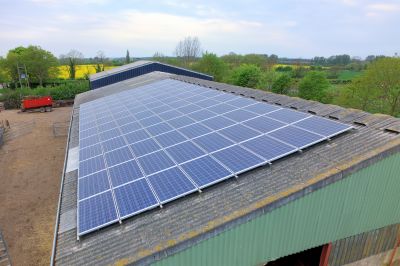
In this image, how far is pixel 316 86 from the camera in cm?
4850

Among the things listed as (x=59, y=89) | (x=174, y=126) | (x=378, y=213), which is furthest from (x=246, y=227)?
(x=59, y=89)

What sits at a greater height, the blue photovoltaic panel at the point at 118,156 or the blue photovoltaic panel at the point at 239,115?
the blue photovoltaic panel at the point at 239,115

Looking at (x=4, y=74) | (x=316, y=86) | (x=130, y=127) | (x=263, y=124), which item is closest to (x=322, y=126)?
(x=263, y=124)

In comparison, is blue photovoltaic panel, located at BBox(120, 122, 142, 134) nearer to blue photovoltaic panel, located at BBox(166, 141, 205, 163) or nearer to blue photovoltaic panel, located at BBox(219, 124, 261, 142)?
blue photovoltaic panel, located at BBox(166, 141, 205, 163)

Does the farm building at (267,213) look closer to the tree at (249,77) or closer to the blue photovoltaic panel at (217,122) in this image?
the blue photovoltaic panel at (217,122)

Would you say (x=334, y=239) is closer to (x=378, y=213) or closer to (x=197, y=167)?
(x=378, y=213)

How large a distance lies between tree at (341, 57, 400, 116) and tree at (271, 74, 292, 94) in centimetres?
1559

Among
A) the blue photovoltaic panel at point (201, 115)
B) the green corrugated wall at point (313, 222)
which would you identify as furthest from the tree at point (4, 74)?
the green corrugated wall at point (313, 222)

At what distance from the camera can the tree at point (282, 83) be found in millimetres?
55000

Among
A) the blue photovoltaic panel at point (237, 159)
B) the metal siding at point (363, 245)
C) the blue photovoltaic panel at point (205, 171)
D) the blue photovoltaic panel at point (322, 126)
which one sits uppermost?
the blue photovoltaic panel at point (322, 126)

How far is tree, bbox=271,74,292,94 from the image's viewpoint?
55000 millimetres

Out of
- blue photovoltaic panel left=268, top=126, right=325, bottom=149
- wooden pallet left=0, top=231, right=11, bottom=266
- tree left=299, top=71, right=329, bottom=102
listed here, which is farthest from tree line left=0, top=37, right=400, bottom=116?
wooden pallet left=0, top=231, right=11, bottom=266

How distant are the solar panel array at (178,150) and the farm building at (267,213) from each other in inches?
4.3

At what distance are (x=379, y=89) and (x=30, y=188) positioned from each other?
45928mm
